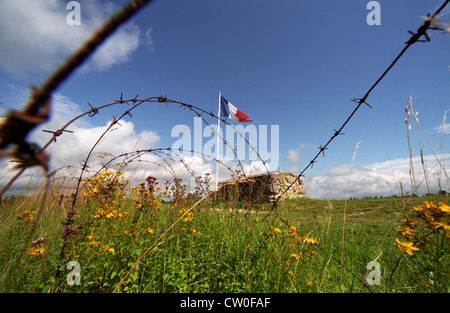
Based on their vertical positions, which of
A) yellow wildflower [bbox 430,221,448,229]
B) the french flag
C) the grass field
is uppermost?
the french flag

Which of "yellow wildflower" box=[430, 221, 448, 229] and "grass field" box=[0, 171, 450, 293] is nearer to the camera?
"yellow wildflower" box=[430, 221, 448, 229]

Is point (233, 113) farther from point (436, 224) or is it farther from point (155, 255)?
point (436, 224)

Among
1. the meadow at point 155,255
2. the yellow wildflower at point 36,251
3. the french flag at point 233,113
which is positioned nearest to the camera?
the meadow at point 155,255

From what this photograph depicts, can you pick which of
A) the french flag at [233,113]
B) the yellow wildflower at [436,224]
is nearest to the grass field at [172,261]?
the yellow wildflower at [436,224]

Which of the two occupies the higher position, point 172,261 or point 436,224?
point 436,224

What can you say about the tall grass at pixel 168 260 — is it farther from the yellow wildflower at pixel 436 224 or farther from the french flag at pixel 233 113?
the french flag at pixel 233 113

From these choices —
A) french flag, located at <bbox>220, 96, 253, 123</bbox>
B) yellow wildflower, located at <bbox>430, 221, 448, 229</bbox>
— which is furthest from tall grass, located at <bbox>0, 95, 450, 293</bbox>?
french flag, located at <bbox>220, 96, 253, 123</bbox>

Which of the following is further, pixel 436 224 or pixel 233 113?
pixel 233 113

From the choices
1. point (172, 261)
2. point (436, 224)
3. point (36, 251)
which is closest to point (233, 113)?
point (172, 261)

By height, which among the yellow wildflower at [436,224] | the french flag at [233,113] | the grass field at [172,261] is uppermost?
the french flag at [233,113]

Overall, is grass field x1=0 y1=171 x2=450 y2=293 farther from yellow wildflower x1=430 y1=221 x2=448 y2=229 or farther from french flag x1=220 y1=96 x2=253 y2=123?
french flag x1=220 y1=96 x2=253 y2=123

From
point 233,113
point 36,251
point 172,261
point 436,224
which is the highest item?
point 233,113

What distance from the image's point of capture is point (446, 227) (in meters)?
1.37
